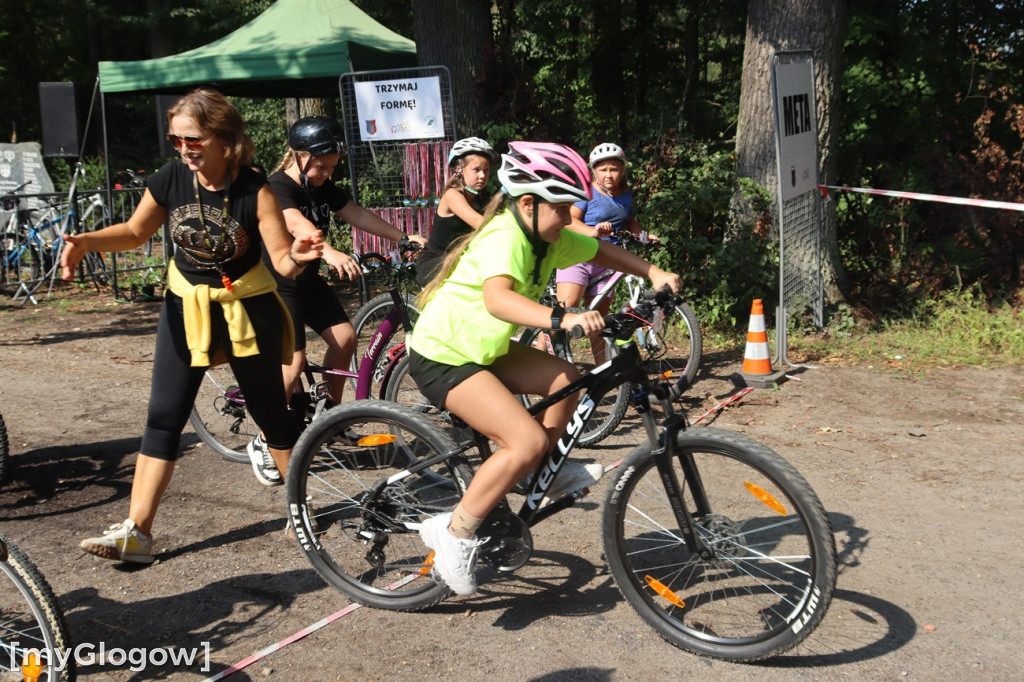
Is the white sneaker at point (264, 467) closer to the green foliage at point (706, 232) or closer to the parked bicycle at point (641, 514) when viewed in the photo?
the parked bicycle at point (641, 514)

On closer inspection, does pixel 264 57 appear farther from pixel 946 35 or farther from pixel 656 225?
pixel 946 35

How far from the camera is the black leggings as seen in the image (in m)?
4.19

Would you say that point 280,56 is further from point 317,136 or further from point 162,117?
point 317,136

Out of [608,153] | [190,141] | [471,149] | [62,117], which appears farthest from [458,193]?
[62,117]

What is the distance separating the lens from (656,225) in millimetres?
8922

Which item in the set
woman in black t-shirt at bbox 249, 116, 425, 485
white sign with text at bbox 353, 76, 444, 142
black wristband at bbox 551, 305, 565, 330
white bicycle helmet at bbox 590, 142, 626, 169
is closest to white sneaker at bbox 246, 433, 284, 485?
woman in black t-shirt at bbox 249, 116, 425, 485

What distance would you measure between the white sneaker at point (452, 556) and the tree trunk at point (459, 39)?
8107 mm

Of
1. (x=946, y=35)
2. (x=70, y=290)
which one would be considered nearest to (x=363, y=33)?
(x=70, y=290)

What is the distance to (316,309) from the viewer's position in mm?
5570

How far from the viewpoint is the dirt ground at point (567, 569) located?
11.6ft

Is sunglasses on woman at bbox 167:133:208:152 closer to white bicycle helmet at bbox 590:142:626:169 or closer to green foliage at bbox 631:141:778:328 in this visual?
white bicycle helmet at bbox 590:142:626:169

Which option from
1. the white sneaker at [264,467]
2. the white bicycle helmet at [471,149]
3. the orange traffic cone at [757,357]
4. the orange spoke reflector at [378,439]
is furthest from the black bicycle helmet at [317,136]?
the orange traffic cone at [757,357]

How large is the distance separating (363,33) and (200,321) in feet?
32.5

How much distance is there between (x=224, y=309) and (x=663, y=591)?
2.19m
